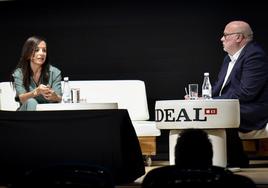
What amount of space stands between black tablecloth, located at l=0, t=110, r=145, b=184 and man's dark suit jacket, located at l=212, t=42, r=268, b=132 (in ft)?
4.76

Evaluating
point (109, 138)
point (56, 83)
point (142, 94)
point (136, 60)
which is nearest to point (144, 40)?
point (136, 60)

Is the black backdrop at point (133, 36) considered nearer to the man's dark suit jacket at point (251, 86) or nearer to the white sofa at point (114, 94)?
the white sofa at point (114, 94)

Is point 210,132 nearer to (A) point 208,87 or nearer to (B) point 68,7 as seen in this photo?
(A) point 208,87

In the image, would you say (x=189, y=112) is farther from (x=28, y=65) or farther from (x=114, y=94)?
(x=114, y=94)

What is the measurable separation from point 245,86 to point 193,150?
8.84 ft

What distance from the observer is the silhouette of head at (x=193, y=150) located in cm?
257

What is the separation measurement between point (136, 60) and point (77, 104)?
215 cm

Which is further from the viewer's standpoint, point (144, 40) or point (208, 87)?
point (144, 40)

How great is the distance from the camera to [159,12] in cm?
673

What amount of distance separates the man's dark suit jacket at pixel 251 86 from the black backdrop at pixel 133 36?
1297 mm

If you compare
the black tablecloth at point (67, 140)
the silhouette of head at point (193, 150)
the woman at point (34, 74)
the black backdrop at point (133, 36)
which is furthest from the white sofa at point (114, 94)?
the silhouette of head at point (193, 150)

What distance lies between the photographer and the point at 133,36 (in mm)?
6781

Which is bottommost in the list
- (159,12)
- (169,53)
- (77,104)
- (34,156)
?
(34,156)

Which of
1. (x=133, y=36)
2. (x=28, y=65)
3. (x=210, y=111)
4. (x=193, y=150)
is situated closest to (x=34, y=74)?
(x=28, y=65)
